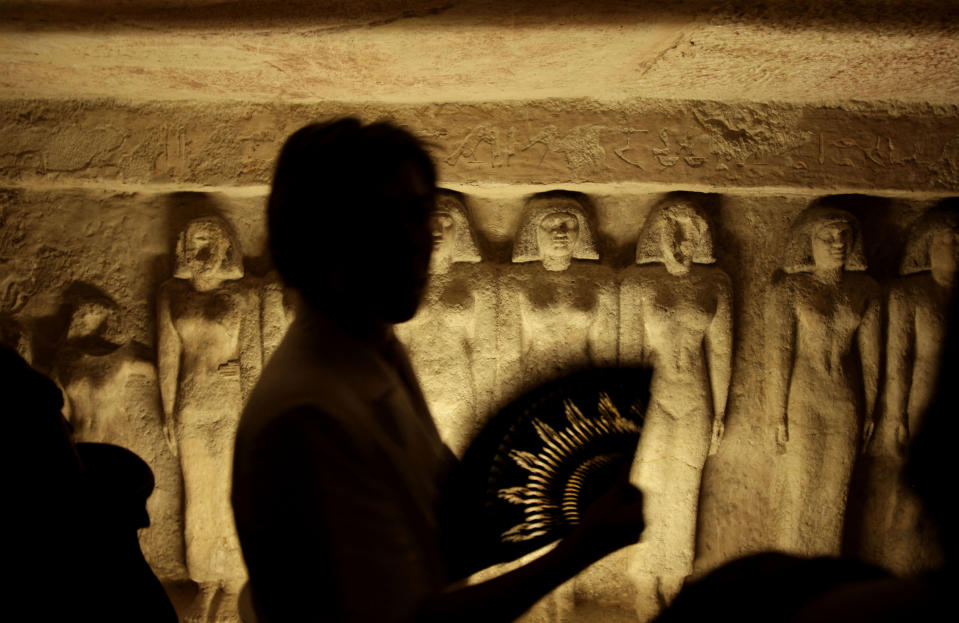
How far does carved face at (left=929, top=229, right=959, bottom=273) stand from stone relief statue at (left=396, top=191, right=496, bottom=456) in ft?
6.09

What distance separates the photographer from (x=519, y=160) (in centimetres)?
260

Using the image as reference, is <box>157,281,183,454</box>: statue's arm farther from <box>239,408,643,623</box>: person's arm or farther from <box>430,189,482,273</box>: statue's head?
<box>239,408,643,623</box>: person's arm

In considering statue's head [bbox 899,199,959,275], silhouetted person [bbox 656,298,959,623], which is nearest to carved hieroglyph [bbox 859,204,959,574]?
statue's head [bbox 899,199,959,275]

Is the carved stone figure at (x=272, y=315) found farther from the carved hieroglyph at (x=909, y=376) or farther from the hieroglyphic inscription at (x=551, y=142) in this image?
the carved hieroglyph at (x=909, y=376)

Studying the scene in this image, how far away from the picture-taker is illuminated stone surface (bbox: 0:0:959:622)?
2006 mm

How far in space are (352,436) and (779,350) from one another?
7.76 ft

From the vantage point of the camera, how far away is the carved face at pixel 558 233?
8.85 ft

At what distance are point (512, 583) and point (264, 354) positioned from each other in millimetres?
1997

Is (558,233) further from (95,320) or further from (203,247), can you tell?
(95,320)

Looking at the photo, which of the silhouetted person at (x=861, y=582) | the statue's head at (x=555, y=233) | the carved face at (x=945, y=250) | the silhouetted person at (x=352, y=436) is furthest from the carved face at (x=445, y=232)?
the carved face at (x=945, y=250)

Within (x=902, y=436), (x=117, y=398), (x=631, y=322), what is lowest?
(x=902, y=436)

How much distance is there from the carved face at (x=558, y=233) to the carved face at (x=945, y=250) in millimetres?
1501

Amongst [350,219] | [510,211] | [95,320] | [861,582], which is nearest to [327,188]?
[350,219]

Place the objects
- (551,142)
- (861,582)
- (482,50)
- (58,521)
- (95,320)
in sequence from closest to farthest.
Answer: (861,582)
(58,521)
(482,50)
(551,142)
(95,320)
